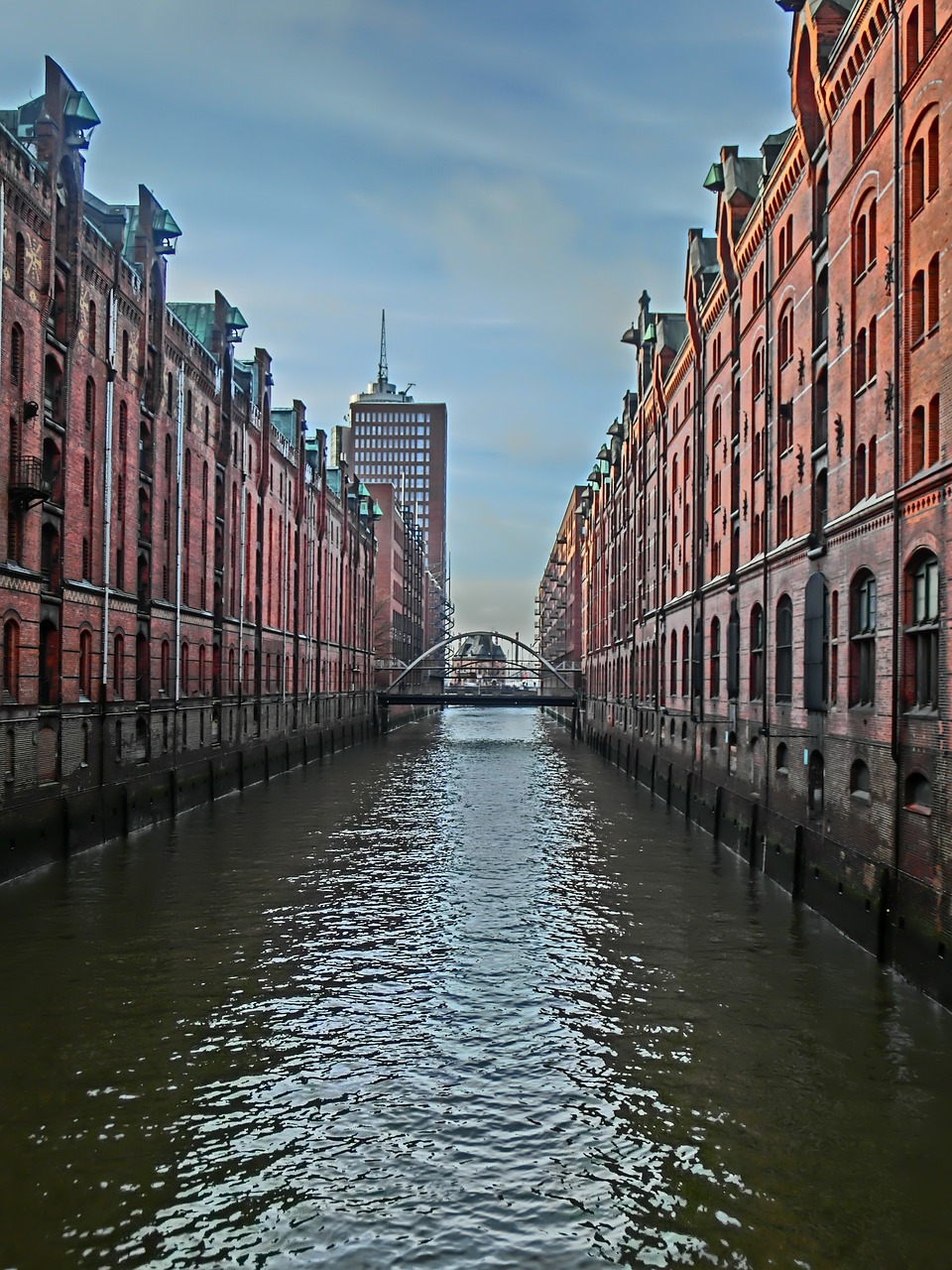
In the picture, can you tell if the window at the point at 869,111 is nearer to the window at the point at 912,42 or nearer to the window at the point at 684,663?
the window at the point at 912,42

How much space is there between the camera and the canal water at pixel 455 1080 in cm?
772

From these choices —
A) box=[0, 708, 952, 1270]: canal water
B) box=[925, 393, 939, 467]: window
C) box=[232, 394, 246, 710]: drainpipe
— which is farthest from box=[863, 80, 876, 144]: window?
box=[232, 394, 246, 710]: drainpipe

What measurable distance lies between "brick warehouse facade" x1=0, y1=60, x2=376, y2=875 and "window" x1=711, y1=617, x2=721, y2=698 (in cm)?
1648

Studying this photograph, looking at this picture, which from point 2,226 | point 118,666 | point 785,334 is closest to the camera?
point 2,226

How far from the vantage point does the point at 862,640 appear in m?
17.7

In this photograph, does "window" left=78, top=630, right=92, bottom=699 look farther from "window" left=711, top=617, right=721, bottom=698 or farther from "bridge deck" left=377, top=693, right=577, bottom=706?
"bridge deck" left=377, top=693, right=577, bottom=706

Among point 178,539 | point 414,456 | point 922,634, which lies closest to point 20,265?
point 178,539

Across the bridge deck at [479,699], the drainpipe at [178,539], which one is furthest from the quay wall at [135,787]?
the bridge deck at [479,699]

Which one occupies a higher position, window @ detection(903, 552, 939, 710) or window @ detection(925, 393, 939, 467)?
window @ detection(925, 393, 939, 467)

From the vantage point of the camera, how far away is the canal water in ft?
25.3

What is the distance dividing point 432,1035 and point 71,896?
9478 millimetres

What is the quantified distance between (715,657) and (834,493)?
1283cm

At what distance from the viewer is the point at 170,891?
19234mm

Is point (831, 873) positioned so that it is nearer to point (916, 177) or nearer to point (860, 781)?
point (860, 781)
